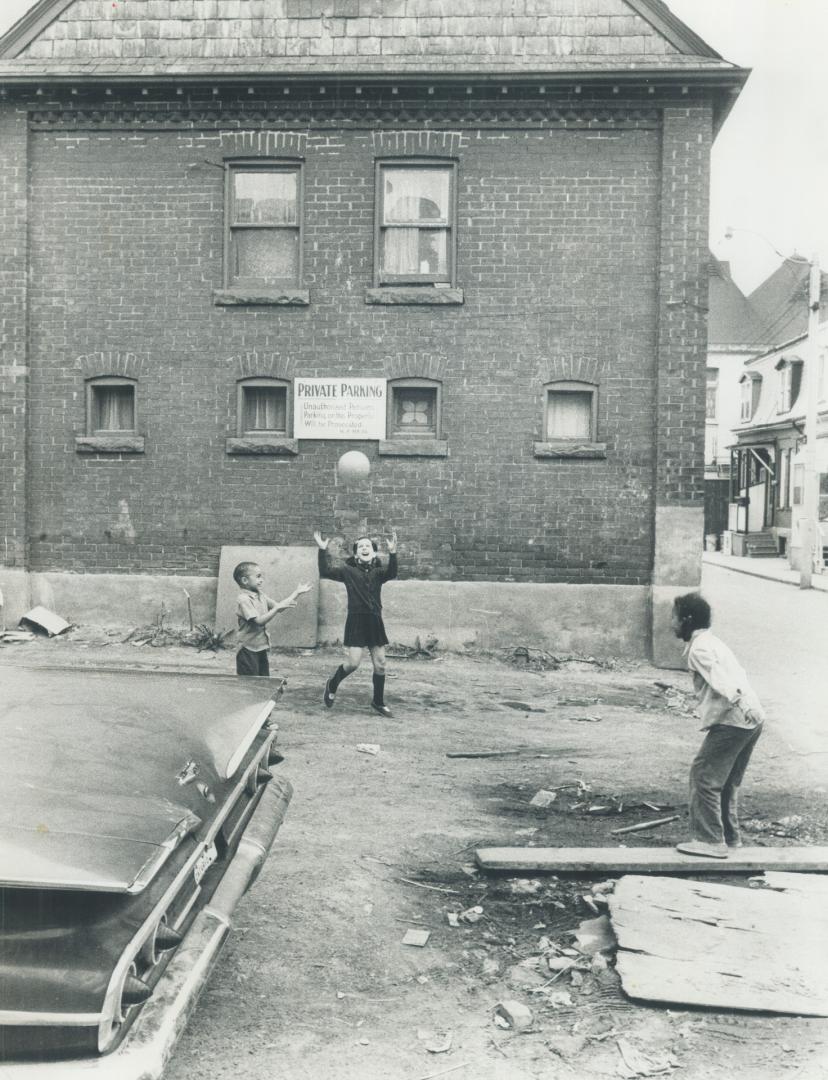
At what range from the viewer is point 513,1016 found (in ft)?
12.5

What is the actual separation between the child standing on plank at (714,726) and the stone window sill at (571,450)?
709cm

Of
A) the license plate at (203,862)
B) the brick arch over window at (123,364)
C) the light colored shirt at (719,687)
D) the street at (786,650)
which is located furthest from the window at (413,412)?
the license plate at (203,862)

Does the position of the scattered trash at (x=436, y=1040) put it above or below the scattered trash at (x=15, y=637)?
below

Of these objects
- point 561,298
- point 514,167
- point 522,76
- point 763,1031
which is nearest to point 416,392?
point 561,298

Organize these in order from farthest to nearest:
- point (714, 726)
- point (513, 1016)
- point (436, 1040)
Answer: point (714, 726), point (513, 1016), point (436, 1040)

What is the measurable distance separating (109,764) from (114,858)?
674mm

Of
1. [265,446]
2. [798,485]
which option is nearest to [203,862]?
[265,446]

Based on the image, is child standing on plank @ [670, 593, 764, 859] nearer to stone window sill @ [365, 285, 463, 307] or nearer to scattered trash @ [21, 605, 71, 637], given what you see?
stone window sill @ [365, 285, 463, 307]

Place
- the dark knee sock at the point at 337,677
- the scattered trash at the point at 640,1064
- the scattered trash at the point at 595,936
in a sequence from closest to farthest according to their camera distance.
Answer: the scattered trash at the point at 640,1064 < the scattered trash at the point at 595,936 < the dark knee sock at the point at 337,677

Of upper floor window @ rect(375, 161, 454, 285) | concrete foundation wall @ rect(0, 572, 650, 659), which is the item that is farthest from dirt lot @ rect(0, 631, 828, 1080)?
upper floor window @ rect(375, 161, 454, 285)

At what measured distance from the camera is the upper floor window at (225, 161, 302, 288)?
1295cm

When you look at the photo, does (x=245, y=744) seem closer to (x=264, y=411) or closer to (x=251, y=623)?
(x=251, y=623)

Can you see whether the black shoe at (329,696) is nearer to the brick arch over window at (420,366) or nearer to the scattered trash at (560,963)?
the brick arch over window at (420,366)

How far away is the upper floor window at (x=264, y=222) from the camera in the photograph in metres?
12.9
